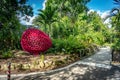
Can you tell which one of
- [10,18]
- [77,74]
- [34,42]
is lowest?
[77,74]

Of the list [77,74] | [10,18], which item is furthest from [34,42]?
[10,18]

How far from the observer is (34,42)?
9.97 meters

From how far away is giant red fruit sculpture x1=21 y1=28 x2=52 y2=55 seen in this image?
32.5 feet

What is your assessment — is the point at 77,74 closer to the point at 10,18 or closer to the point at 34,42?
the point at 34,42

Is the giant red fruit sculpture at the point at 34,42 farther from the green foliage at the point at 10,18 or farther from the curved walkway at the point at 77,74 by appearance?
the green foliage at the point at 10,18

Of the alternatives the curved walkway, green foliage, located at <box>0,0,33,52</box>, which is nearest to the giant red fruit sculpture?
the curved walkway

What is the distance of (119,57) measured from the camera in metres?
14.4

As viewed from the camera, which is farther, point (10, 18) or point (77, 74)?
point (10, 18)

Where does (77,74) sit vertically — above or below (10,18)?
below

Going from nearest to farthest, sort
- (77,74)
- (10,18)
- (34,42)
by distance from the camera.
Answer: (34,42), (77,74), (10,18)

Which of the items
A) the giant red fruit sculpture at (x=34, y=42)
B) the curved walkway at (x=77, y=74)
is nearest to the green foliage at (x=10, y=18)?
the giant red fruit sculpture at (x=34, y=42)

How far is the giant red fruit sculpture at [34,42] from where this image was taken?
390 inches

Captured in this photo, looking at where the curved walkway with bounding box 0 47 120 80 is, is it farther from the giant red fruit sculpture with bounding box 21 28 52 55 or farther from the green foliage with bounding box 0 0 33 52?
the green foliage with bounding box 0 0 33 52

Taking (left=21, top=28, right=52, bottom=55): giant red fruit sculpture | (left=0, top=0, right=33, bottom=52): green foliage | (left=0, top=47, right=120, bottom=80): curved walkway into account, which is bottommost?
(left=0, top=47, right=120, bottom=80): curved walkway
